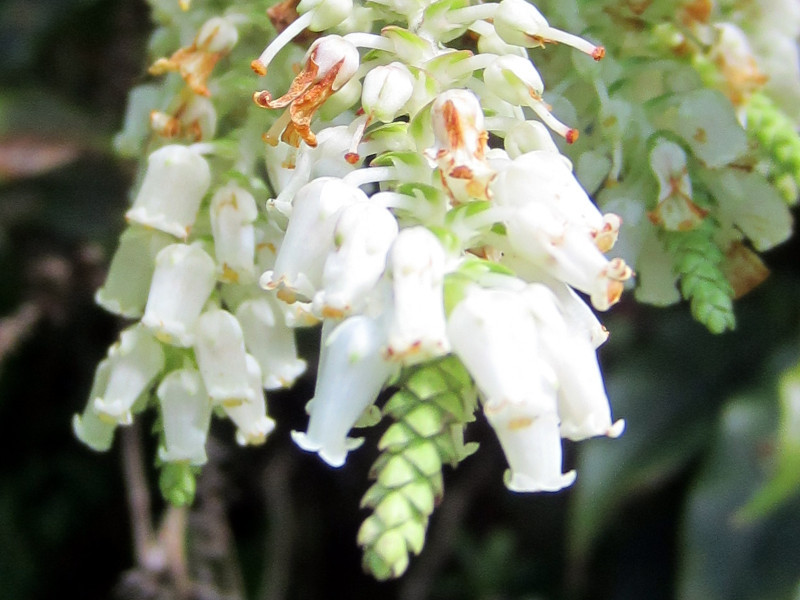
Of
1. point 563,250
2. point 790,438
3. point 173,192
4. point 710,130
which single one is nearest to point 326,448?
point 563,250

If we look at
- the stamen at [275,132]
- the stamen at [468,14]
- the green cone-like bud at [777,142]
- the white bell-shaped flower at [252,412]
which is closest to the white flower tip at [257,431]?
the white bell-shaped flower at [252,412]

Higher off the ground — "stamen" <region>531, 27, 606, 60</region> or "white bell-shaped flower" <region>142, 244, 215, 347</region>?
"stamen" <region>531, 27, 606, 60</region>

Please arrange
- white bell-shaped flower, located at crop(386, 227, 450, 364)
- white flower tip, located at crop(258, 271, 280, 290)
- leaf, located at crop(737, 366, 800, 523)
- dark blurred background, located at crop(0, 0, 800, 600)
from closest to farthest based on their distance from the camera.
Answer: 1. white bell-shaped flower, located at crop(386, 227, 450, 364)
2. white flower tip, located at crop(258, 271, 280, 290)
3. leaf, located at crop(737, 366, 800, 523)
4. dark blurred background, located at crop(0, 0, 800, 600)

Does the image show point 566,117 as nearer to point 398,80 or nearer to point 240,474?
point 398,80

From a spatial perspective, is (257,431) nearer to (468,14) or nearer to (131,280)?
(131,280)

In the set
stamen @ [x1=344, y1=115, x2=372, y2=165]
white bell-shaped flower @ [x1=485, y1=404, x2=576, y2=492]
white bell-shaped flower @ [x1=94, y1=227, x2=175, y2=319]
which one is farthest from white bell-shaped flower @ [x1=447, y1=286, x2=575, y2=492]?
white bell-shaped flower @ [x1=94, y1=227, x2=175, y2=319]

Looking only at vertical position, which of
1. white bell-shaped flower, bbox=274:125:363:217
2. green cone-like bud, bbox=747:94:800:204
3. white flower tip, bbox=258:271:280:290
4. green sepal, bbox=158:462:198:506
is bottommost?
green sepal, bbox=158:462:198:506

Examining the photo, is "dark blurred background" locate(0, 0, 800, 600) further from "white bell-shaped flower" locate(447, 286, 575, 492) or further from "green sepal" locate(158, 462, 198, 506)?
"white bell-shaped flower" locate(447, 286, 575, 492)
